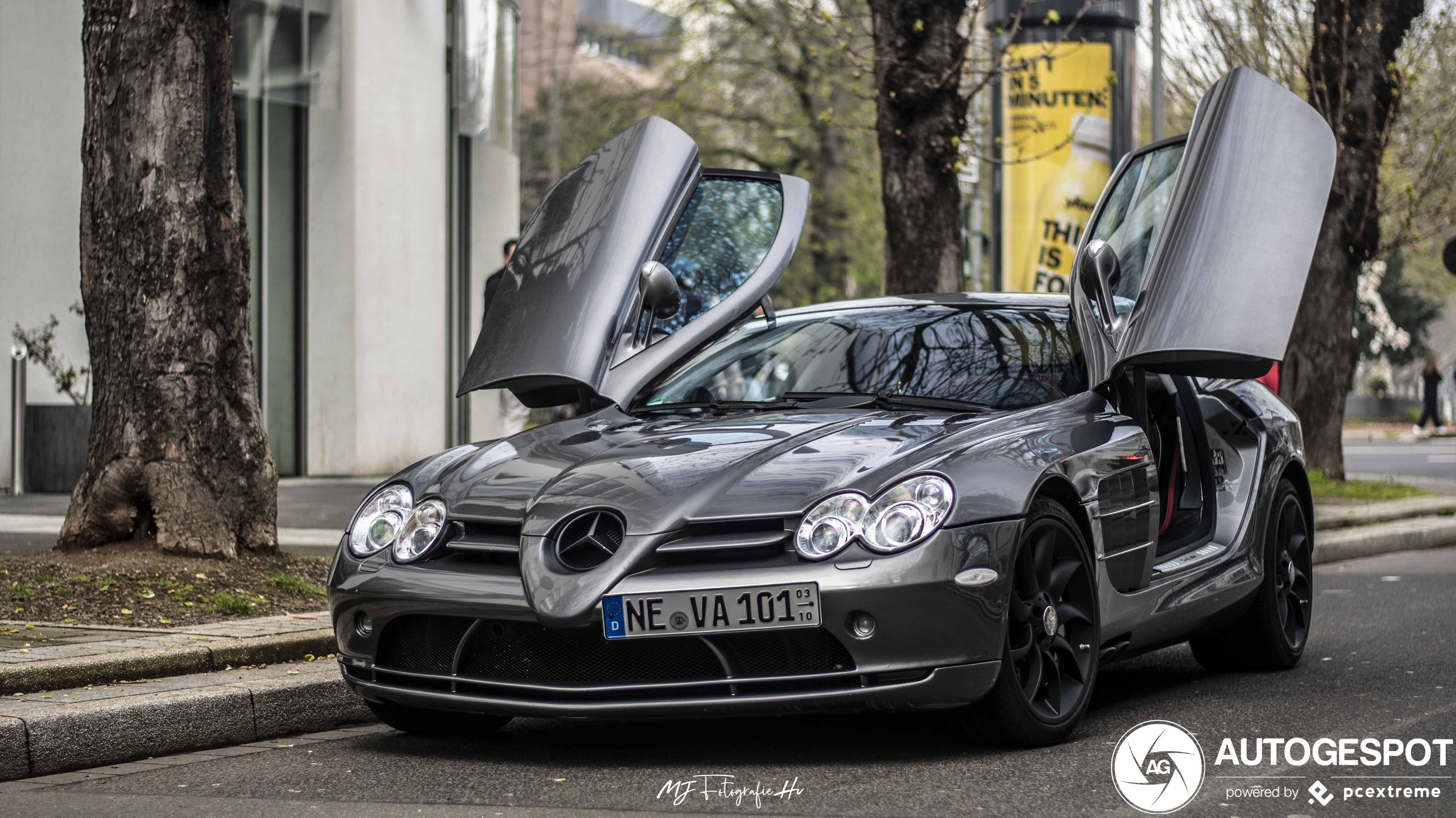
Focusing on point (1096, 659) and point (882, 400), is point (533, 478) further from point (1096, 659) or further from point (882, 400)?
point (1096, 659)

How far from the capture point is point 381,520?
5020 mm

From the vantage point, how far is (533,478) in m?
4.90

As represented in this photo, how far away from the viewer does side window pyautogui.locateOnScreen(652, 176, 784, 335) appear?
621 cm

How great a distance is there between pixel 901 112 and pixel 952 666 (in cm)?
769

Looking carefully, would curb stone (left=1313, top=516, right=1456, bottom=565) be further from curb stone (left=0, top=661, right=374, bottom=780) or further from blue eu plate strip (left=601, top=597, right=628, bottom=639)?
blue eu plate strip (left=601, top=597, right=628, bottom=639)

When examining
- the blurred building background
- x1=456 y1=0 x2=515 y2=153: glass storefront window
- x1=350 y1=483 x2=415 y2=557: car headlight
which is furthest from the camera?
x1=456 y1=0 x2=515 y2=153: glass storefront window

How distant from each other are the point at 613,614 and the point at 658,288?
1749mm

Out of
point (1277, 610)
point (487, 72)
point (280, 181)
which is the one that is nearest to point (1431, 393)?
point (487, 72)

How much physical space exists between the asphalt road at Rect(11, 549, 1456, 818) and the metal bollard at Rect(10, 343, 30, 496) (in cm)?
888

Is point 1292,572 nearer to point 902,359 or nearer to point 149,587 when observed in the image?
point 902,359

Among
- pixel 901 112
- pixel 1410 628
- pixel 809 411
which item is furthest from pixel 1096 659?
pixel 901 112

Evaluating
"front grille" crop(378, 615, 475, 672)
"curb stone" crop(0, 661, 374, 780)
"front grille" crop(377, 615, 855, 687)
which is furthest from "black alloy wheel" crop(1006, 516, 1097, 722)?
"curb stone" crop(0, 661, 374, 780)

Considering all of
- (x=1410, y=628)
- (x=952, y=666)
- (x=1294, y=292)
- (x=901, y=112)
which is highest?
(x=901, y=112)
